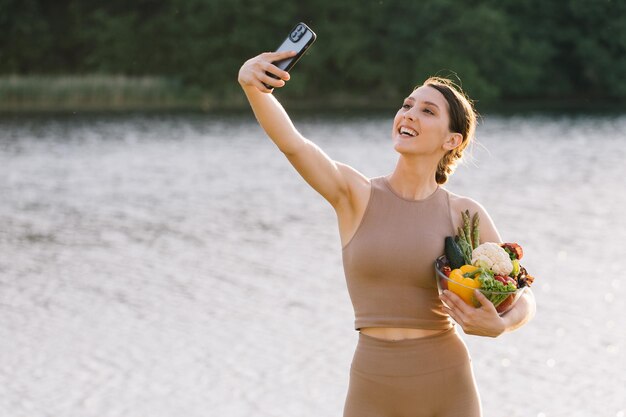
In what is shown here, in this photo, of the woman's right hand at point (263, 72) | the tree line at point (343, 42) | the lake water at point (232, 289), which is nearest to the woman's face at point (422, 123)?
the woman's right hand at point (263, 72)

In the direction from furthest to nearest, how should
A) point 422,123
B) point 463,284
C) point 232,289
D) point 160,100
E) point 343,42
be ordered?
point 343,42, point 160,100, point 232,289, point 422,123, point 463,284

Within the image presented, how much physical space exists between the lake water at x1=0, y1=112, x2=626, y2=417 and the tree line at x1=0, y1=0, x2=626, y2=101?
77.9 feet

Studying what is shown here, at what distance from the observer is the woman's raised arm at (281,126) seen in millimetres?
2663

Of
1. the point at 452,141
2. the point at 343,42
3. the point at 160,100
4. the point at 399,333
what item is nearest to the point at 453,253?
the point at 399,333

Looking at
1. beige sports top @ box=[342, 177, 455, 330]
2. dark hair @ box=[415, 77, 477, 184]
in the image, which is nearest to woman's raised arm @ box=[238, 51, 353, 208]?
beige sports top @ box=[342, 177, 455, 330]

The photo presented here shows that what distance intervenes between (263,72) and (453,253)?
2.19 ft

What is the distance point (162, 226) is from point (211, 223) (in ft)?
2.62

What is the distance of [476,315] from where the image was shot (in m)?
2.67

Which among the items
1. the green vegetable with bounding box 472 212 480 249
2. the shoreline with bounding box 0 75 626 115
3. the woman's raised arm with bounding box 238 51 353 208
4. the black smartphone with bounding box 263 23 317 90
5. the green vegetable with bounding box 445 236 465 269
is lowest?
the shoreline with bounding box 0 75 626 115

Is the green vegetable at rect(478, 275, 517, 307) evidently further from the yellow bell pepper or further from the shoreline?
the shoreline

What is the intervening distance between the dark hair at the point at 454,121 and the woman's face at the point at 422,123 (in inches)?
0.7

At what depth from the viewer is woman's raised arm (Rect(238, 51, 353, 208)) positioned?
8.74 ft

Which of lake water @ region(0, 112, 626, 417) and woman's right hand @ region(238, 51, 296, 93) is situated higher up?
woman's right hand @ region(238, 51, 296, 93)

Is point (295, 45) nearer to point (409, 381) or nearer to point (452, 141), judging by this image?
point (452, 141)
